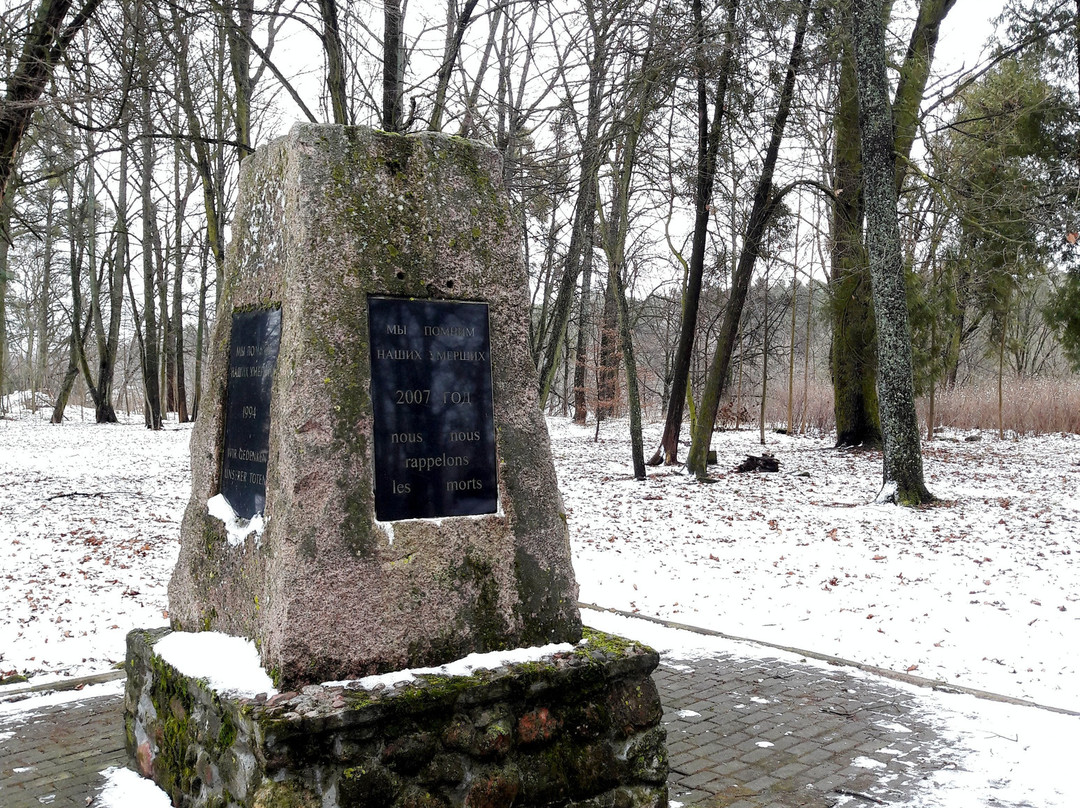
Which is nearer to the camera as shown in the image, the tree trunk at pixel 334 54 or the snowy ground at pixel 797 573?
the snowy ground at pixel 797 573

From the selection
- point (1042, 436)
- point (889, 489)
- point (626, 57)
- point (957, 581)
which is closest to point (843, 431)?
point (1042, 436)

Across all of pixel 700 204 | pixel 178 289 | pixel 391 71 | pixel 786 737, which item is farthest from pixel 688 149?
pixel 178 289

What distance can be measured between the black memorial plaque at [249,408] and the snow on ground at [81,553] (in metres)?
2.76

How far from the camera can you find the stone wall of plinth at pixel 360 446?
331 cm

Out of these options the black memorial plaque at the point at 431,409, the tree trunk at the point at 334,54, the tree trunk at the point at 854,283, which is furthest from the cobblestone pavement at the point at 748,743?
the tree trunk at the point at 854,283

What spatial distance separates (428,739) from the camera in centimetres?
320

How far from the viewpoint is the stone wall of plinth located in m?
3.31

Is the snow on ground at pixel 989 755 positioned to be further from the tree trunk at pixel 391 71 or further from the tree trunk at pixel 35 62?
the tree trunk at pixel 35 62

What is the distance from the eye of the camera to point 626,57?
1279 cm

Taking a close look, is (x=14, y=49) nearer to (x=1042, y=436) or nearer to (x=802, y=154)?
(x=802, y=154)

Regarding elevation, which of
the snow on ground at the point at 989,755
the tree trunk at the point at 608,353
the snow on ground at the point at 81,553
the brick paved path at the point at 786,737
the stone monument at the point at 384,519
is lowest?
the brick paved path at the point at 786,737

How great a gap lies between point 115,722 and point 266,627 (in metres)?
2.09

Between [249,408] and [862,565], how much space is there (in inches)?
255

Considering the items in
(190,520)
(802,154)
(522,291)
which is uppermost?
(802,154)
